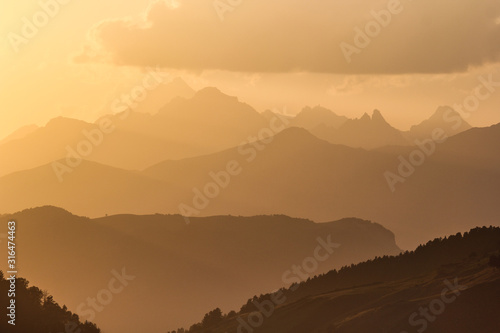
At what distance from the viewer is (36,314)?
11500 cm

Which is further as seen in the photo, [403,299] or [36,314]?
[403,299]

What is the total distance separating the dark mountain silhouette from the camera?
10652cm

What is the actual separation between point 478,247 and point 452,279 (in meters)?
18.7

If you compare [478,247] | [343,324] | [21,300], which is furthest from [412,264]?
[21,300]

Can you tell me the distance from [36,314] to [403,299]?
2013 inches

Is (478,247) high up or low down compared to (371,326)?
up

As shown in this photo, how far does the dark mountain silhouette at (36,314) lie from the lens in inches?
4194

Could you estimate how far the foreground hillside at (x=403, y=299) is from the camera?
11012 centimetres

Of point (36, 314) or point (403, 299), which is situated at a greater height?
point (36, 314)

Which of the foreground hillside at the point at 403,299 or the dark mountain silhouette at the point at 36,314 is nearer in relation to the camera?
the dark mountain silhouette at the point at 36,314

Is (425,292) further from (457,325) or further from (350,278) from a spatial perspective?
(350,278)

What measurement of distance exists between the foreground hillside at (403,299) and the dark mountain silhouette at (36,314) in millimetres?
33300

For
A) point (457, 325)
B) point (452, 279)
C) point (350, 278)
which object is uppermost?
point (350, 278)

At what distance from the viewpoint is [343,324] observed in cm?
12181
